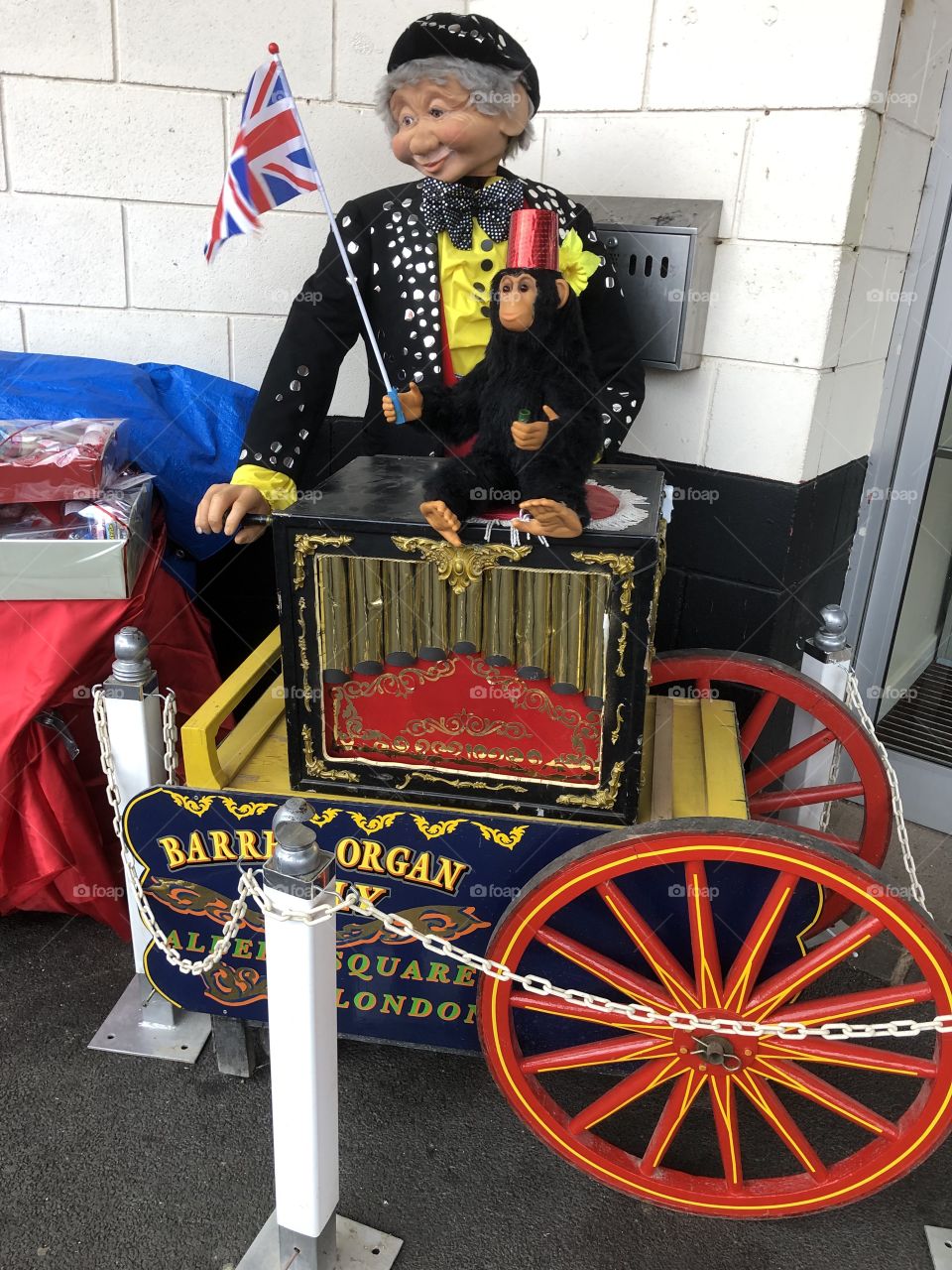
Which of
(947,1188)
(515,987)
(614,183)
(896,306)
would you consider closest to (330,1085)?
(515,987)

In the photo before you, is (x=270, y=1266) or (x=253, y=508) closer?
(x=270, y=1266)

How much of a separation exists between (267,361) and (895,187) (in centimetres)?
153

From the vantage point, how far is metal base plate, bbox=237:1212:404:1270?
5.21 ft

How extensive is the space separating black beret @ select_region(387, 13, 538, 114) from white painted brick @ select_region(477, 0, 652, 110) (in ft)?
2.14

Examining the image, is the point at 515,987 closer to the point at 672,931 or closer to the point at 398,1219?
the point at 672,931

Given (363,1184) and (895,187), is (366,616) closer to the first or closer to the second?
(363,1184)

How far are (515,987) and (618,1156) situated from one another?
32 centimetres

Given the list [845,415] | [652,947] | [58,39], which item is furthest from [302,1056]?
[58,39]

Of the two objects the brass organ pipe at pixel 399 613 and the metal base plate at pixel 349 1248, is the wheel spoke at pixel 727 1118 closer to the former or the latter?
the metal base plate at pixel 349 1248

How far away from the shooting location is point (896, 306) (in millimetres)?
2488

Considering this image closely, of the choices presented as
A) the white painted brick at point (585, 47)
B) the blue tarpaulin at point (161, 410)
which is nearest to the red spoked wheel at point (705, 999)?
the blue tarpaulin at point (161, 410)

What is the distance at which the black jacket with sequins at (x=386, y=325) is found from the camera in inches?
71.1

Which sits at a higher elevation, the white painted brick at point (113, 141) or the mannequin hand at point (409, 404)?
the white painted brick at point (113, 141)

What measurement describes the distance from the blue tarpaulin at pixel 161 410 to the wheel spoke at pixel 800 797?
1.34 meters
